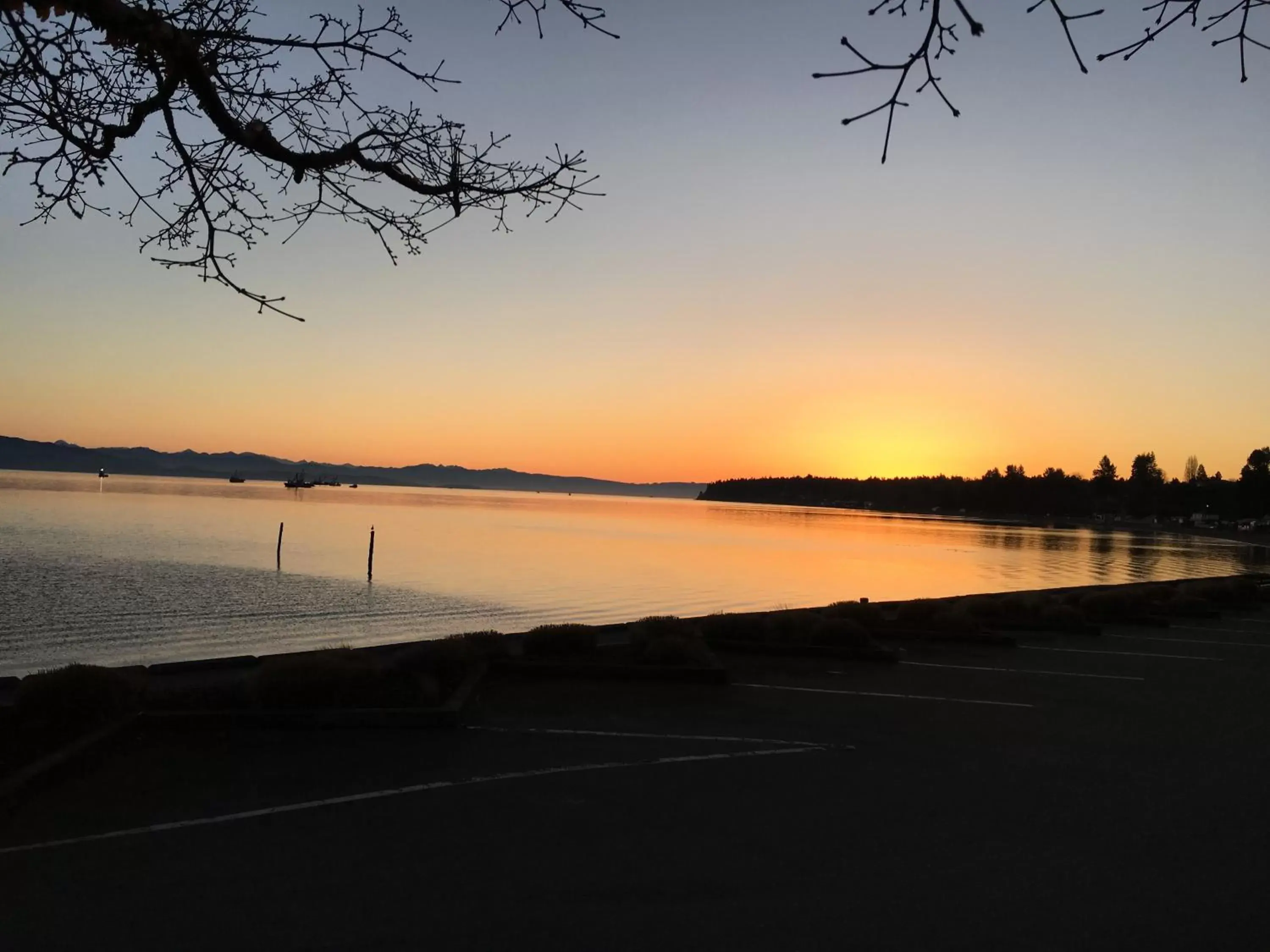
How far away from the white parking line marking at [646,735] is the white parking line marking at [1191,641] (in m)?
13.0

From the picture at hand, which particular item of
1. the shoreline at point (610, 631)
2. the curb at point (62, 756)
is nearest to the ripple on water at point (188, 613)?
the shoreline at point (610, 631)

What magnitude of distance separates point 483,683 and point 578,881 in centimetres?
660

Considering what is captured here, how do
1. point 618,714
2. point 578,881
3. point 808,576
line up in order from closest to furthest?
point 578,881 < point 618,714 < point 808,576

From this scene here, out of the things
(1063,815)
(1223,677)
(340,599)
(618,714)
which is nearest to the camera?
(1063,815)

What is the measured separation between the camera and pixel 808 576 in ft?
181

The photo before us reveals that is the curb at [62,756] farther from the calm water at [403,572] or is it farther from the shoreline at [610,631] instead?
the calm water at [403,572]

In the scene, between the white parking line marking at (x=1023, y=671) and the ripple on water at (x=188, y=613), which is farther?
the ripple on water at (x=188, y=613)

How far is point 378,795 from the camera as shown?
705 centimetres

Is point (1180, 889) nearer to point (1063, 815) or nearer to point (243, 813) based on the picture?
point (1063, 815)

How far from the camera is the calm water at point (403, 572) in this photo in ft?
94.2

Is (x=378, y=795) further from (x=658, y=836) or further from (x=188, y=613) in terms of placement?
(x=188, y=613)

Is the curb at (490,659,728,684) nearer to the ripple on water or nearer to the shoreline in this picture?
the shoreline

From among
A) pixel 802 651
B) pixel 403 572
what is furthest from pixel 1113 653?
pixel 403 572

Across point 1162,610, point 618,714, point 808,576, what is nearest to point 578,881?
point 618,714
